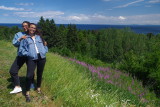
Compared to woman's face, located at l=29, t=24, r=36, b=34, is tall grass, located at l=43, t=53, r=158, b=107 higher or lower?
lower

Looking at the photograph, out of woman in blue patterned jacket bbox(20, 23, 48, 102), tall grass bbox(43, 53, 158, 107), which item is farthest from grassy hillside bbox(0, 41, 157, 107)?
woman in blue patterned jacket bbox(20, 23, 48, 102)

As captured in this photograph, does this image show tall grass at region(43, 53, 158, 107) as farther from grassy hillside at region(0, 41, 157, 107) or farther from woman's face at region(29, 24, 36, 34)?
woman's face at region(29, 24, 36, 34)

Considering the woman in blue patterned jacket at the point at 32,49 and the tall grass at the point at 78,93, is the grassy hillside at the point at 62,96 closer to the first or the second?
the tall grass at the point at 78,93

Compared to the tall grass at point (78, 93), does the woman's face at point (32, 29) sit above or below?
above

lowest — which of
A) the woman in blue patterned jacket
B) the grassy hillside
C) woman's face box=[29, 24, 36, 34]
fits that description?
the grassy hillside

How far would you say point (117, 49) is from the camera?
50.0 metres

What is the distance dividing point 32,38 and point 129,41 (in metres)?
51.2

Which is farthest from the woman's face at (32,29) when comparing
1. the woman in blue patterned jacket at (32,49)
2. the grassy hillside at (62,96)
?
the grassy hillside at (62,96)

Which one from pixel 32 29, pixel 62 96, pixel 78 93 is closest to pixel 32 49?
pixel 32 29

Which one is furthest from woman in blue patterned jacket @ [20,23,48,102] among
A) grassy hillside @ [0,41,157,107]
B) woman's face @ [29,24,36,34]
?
grassy hillside @ [0,41,157,107]

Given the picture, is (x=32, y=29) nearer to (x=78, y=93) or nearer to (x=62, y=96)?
(x=62, y=96)

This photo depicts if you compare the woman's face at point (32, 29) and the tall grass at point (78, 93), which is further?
the tall grass at point (78, 93)

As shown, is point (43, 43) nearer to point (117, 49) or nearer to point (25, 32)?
point (25, 32)

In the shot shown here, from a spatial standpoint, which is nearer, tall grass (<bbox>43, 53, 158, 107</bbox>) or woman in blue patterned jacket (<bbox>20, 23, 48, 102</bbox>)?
woman in blue patterned jacket (<bbox>20, 23, 48, 102</bbox>)
